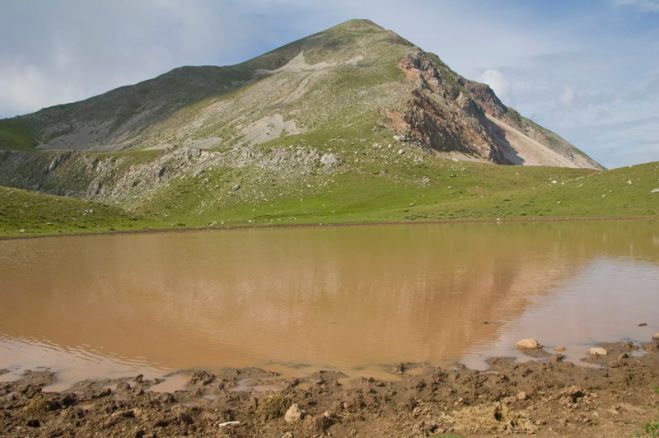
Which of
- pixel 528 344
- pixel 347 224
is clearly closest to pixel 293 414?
pixel 528 344

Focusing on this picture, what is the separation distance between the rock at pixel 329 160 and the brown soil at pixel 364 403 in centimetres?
9265

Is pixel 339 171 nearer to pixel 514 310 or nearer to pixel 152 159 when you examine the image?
pixel 152 159

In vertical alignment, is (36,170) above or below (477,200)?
above

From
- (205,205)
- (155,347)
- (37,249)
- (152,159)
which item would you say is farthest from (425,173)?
(155,347)

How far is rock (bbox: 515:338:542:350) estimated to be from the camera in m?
15.5

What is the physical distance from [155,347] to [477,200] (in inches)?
2935

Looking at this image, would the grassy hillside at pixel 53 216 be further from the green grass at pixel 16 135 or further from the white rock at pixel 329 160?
the green grass at pixel 16 135

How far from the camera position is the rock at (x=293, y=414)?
36.2 feet

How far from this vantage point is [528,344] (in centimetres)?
1561

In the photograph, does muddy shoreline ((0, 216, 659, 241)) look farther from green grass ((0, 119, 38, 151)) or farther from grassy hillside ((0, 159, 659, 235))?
green grass ((0, 119, 38, 151))

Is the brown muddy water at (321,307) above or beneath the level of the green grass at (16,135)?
beneath

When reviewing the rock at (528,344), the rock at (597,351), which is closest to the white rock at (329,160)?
the rock at (528,344)

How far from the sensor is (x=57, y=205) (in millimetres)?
84688

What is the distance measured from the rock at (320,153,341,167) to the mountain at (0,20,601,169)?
217 inches
